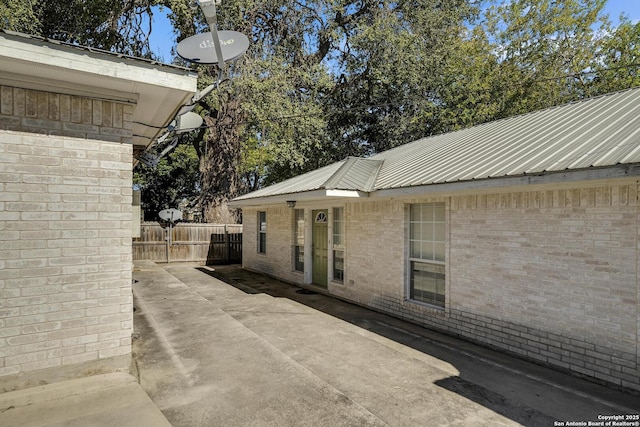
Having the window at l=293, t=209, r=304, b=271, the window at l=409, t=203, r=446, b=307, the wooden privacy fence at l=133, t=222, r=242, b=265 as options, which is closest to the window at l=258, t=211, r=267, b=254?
the window at l=293, t=209, r=304, b=271

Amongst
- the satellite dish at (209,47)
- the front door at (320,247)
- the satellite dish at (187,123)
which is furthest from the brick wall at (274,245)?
the satellite dish at (209,47)

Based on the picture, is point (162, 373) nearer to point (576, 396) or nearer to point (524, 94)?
point (576, 396)

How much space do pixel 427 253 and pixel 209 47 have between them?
515 cm

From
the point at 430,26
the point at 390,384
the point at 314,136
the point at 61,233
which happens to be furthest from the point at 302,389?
the point at 430,26

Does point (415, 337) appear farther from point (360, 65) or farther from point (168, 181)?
point (168, 181)

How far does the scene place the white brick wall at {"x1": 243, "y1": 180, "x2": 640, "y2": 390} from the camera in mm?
4637

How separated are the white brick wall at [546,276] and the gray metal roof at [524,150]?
468 millimetres

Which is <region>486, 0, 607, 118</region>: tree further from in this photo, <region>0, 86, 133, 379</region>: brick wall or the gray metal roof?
<region>0, 86, 133, 379</region>: brick wall

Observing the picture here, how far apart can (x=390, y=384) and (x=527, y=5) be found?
19.7 metres

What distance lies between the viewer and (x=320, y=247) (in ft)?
35.4

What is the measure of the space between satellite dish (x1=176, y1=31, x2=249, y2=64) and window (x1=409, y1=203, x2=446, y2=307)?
4.33 m

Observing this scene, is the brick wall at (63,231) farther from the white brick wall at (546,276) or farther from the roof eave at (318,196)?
the white brick wall at (546,276)

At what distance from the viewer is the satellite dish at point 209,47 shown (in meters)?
5.50

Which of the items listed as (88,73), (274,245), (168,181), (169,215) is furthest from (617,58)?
(168,181)
